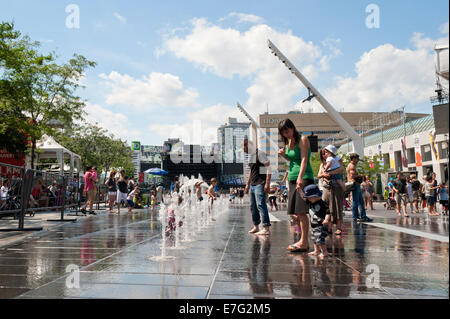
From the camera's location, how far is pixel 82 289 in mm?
2881

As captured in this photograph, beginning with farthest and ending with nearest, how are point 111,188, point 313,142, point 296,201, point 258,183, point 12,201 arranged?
point 313,142
point 111,188
point 12,201
point 258,183
point 296,201

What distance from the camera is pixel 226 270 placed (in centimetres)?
364

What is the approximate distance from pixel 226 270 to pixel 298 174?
6.44 feet

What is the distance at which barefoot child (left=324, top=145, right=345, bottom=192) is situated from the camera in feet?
21.4

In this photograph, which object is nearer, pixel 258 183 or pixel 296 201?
pixel 296 201

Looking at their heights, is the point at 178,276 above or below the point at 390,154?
below

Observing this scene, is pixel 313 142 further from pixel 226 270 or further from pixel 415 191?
pixel 226 270

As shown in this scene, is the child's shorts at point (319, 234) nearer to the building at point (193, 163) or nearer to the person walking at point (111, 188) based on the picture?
the person walking at point (111, 188)

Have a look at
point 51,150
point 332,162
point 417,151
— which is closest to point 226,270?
point 332,162

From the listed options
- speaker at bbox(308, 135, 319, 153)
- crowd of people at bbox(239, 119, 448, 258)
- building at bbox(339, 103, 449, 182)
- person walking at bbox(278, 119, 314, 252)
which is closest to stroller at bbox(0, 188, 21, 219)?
crowd of people at bbox(239, 119, 448, 258)

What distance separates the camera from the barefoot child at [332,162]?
652cm
